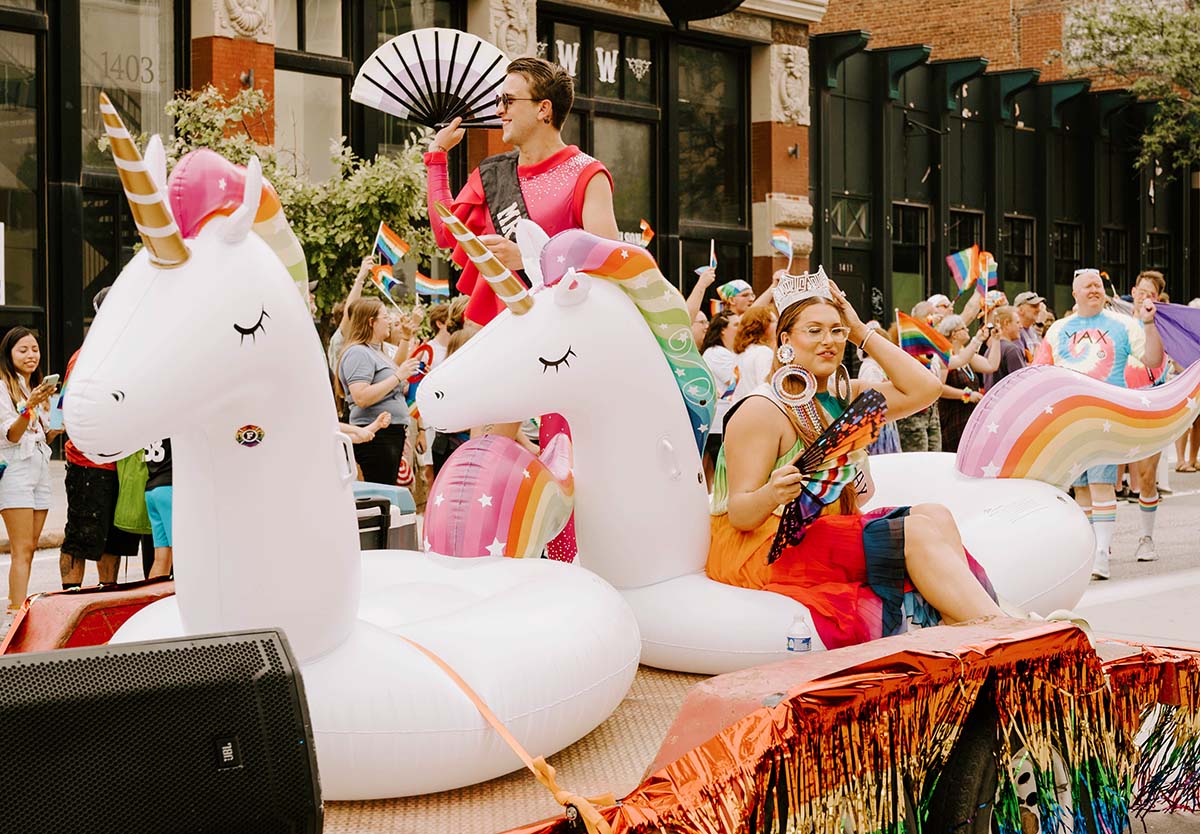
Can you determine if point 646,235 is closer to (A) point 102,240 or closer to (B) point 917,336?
(B) point 917,336

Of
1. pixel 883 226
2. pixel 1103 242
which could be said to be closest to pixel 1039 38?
pixel 1103 242

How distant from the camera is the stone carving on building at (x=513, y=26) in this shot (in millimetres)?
19375

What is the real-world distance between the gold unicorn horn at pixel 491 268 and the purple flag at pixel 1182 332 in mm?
3464

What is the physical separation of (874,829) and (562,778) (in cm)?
85

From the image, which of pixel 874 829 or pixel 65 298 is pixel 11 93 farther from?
pixel 874 829

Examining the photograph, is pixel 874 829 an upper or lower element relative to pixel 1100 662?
lower

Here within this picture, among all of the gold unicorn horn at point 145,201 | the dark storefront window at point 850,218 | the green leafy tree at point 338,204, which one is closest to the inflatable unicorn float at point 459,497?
the gold unicorn horn at point 145,201

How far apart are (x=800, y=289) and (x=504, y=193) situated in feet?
4.06

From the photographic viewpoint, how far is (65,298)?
621 inches

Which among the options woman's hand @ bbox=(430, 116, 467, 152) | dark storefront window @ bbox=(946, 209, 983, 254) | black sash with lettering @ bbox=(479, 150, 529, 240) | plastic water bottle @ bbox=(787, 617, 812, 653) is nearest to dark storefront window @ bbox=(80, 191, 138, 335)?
woman's hand @ bbox=(430, 116, 467, 152)

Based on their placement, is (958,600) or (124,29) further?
(124,29)

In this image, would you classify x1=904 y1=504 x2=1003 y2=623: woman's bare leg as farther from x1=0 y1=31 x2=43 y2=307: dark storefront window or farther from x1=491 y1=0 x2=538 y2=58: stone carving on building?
x1=491 y1=0 x2=538 y2=58: stone carving on building

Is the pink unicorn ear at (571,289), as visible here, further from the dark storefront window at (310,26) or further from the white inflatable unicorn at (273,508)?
the dark storefront window at (310,26)

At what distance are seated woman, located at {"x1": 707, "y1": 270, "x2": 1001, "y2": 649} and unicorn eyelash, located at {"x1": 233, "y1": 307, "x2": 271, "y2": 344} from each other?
1770mm
